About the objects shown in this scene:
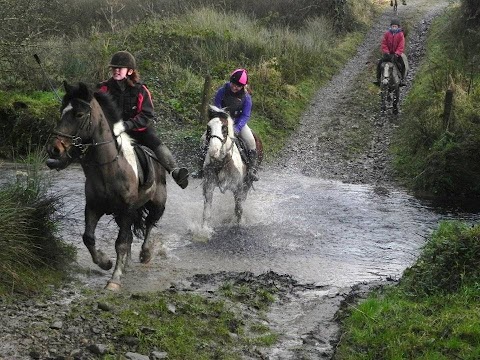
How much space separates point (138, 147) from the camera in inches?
342

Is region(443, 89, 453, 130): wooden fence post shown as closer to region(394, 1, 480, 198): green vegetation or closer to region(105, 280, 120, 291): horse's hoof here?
region(394, 1, 480, 198): green vegetation

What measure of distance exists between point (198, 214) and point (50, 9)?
15367 mm

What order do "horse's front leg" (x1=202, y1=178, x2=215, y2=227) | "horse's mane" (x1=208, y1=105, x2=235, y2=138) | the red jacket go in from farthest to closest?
the red jacket < "horse's front leg" (x1=202, y1=178, x2=215, y2=227) < "horse's mane" (x1=208, y1=105, x2=235, y2=138)

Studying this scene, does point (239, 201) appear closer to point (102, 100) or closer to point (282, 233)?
point (282, 233)

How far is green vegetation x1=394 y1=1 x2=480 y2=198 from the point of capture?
47.3 ft

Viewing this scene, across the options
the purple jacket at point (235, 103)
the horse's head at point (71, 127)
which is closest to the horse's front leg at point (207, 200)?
the purple jacket at point (235, 103)

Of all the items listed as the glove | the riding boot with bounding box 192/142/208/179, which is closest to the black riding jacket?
the glove

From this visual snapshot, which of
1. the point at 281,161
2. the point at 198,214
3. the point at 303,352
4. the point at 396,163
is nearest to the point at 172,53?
the point at 281,161

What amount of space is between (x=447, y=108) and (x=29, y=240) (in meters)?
11.3

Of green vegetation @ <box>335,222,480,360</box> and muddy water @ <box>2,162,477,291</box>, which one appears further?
muddy water @ <box>2,162,477,291</box>

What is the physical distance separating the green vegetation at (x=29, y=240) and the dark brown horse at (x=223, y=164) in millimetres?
3078

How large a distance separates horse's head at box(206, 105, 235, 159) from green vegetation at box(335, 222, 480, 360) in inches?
152

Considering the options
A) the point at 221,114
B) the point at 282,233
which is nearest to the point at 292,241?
the point at 282,233

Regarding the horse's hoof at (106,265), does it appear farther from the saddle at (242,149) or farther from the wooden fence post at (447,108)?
the wooden fence post at (447,108)
